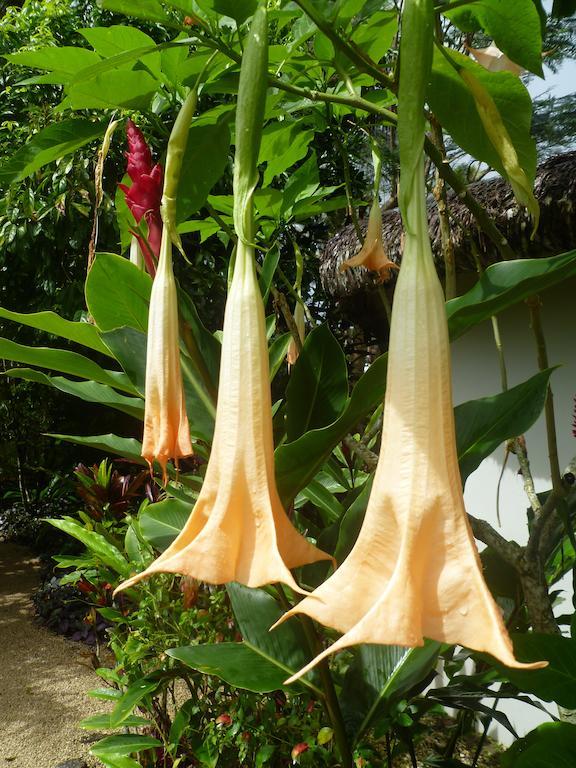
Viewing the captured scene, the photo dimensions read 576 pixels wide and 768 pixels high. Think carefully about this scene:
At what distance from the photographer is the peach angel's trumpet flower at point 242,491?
0.91 feet

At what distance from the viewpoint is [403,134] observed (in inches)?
11.0

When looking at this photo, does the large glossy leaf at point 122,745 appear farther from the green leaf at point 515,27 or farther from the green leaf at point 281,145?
the green leaf at point 515,27

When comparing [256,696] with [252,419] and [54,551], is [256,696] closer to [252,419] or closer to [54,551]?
[252,419]

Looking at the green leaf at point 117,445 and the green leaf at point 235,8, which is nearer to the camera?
the green leaf at point 235,8

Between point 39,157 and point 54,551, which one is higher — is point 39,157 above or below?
above

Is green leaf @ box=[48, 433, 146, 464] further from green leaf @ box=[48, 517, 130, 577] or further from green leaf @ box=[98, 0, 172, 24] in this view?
green leaf @ box=[48, 517, 130, 577]

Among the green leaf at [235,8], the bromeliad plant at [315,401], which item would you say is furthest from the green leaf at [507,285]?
the green leaf at [235,8]

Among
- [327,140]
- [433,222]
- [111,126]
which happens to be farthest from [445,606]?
[327,140]

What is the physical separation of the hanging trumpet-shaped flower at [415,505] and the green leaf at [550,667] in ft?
1.29

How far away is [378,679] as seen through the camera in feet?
2.68

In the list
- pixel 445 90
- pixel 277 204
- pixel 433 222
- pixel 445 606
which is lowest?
pixel 445 606

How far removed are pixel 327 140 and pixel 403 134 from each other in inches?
94.8

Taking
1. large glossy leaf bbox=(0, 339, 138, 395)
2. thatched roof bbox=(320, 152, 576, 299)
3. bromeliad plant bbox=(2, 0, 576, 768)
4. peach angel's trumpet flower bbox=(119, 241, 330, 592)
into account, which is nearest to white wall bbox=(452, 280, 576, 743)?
thatched roof bbox=(320, 152, 576, 299)

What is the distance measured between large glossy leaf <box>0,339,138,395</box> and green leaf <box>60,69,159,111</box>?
A: 0.23 m
